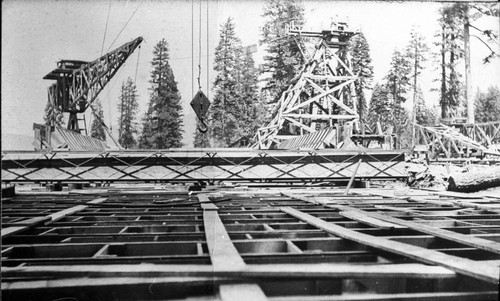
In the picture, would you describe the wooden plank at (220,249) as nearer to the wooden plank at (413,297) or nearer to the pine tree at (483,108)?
the wooden plank at (413,297)

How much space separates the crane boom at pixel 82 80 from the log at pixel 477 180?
31.9 feet

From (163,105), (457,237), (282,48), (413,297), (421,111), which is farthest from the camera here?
(421,111)

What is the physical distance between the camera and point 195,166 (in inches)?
470

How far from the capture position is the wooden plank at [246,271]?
2867mm

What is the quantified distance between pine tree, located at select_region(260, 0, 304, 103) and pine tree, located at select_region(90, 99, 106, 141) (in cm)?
670

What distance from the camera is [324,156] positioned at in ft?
40.7

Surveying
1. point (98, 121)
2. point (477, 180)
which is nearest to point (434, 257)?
point (477, 180)

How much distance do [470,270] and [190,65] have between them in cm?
829

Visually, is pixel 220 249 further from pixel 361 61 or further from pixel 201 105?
pixel 361 61

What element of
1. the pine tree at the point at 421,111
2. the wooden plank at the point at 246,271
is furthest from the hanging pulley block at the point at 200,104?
the pine tree at the point at 421,111

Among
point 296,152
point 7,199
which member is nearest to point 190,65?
point 296,152

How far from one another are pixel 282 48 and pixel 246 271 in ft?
57.4

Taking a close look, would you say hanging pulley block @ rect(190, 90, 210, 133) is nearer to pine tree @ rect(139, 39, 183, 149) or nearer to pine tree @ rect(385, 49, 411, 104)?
pine tree @ rect(139, 39, 183, 149)

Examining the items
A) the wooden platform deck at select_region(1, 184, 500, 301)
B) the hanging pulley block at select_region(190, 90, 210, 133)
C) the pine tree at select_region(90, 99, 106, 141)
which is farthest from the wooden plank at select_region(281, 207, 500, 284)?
the pine tree at select_region(90, 99, 106, 141)
